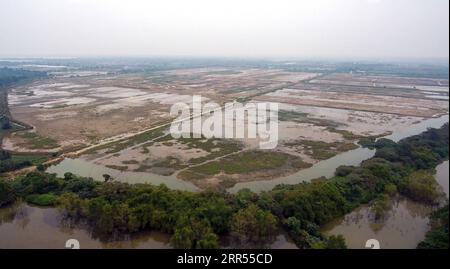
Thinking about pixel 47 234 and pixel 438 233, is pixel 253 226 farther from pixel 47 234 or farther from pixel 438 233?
pixel 47 234

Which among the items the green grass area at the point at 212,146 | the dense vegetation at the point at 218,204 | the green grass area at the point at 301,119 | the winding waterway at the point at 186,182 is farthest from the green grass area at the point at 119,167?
the green grass area at the point at 301,119

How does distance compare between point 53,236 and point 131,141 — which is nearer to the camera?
point 53,236

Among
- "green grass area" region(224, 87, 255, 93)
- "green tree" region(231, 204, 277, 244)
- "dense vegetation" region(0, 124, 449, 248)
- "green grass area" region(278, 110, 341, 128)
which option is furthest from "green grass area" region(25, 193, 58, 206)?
"green grass area" region(224, 87, 255, 93)

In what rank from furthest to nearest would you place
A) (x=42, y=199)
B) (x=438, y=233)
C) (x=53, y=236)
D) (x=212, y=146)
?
(x=212, y=146) < (x=42, y=199) < (x=53, y=236) < (x=438, y=233)

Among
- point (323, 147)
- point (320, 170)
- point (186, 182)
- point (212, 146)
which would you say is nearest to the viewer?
point (186, 182)

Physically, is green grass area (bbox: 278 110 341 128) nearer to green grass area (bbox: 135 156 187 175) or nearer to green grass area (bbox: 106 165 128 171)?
green grass area (bbox: 135 156 187 175)

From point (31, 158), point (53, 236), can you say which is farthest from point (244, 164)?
point (31, 158)

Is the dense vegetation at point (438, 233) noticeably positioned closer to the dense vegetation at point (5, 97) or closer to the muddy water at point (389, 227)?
the muddy water at point (389, 227)
